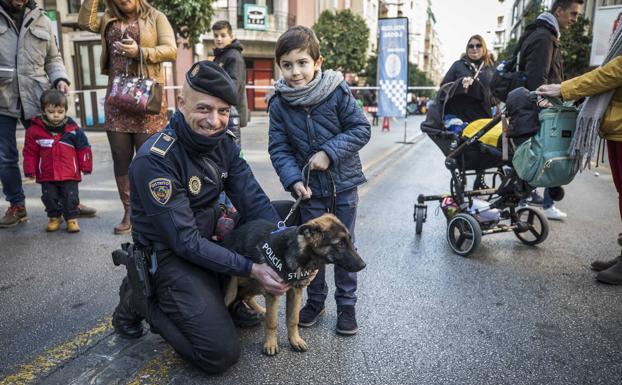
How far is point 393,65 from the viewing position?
1422 cm

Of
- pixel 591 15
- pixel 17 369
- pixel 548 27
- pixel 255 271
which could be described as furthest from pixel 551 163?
pixel 591 15

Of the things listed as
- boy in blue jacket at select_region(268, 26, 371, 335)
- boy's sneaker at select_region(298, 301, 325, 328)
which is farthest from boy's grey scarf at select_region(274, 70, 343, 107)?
boy's sneaker at select_region(298, 301, 325, 328)

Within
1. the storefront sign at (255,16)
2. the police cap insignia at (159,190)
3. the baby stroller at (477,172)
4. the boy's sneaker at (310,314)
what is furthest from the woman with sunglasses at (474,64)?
the storefront sign at (255,16)

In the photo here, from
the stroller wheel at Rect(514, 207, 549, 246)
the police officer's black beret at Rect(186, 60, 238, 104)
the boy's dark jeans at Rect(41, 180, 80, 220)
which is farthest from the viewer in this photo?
the boy's dark jeans at Rect(41, 180, 80, 220)

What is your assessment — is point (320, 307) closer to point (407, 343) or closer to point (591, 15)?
point (407, 343)

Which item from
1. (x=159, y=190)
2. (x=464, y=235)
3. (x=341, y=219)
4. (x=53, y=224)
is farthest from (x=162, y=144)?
(x=53, y=224)

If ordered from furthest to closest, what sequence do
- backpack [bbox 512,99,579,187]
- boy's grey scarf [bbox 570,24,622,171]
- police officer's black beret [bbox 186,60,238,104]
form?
backpack [bbox 512,99,579,187] < boy's grey scarf [bbox 570,24,622,171] < police officer's black beret [bbox 186,60,238,104]

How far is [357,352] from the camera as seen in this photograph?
2.78m

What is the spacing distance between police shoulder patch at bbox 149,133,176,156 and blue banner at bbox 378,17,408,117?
12337mm

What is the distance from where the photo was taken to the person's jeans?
4848mm

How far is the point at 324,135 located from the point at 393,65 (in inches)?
473

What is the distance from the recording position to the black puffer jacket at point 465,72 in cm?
548

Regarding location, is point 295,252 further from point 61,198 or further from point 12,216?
point 12,216

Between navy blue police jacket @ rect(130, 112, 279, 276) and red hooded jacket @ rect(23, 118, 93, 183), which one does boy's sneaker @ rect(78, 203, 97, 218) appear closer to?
red hooded jacket @ rect(23, 118, 93, 183)
